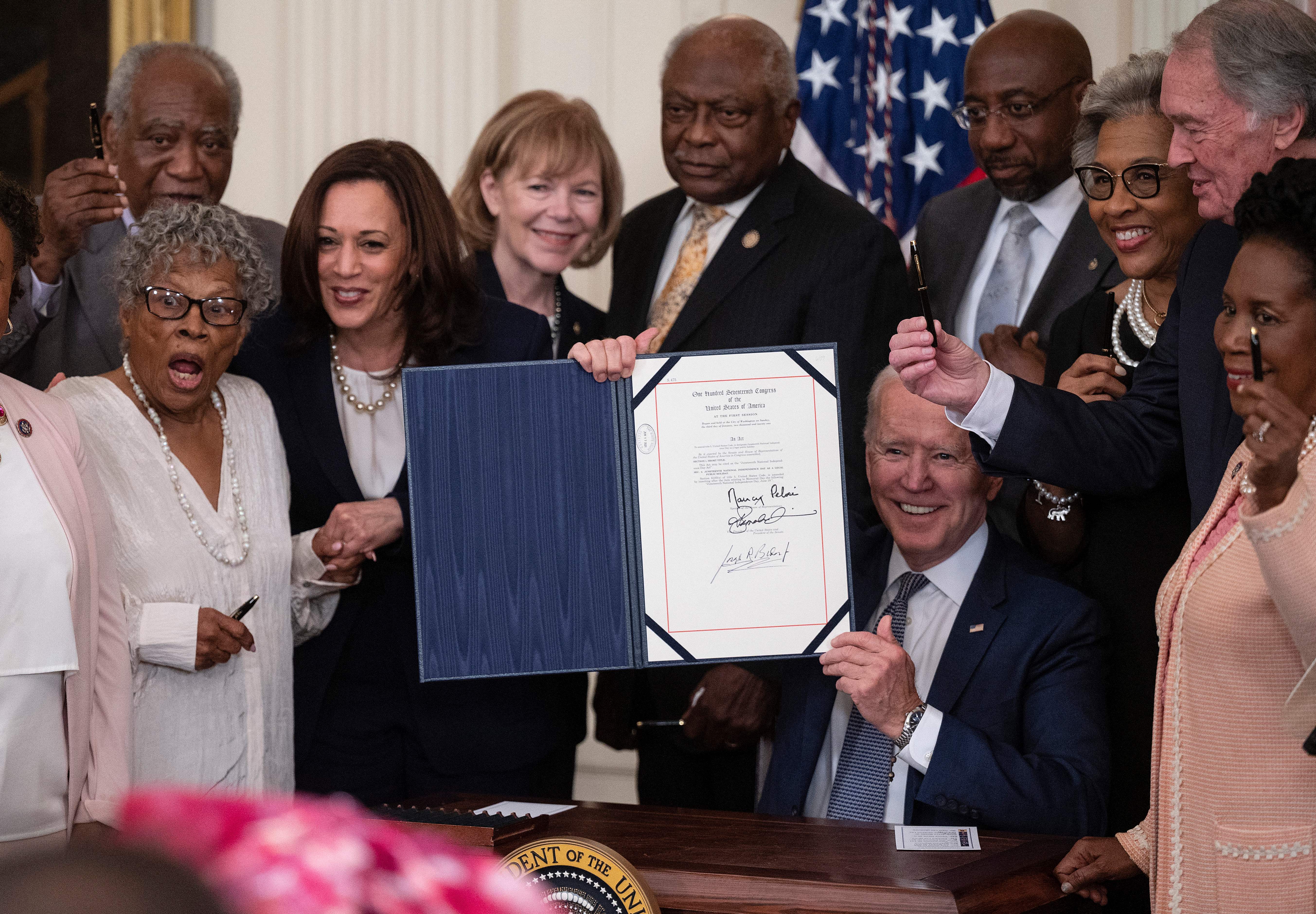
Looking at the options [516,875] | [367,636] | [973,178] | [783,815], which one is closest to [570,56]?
[973,178]

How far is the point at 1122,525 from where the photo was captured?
9.80 ft

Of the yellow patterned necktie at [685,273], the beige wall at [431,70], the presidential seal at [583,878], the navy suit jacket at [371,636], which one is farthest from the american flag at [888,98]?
the presidential seal at [583,878]

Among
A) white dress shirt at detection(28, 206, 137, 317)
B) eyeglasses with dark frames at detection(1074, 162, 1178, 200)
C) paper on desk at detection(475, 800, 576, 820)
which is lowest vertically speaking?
paper on desk at detection(475, 800, 576, 820)

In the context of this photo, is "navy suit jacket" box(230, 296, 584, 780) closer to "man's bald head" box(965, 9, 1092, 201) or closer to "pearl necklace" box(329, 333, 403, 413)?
"pearl necklace" box(329, 333, 403, 413)

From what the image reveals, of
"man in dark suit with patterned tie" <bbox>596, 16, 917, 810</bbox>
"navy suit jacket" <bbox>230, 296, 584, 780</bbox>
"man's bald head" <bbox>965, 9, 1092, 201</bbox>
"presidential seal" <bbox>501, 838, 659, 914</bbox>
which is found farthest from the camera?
"man's bald head" <bbox>965, 9, 1092, 201</bbox>

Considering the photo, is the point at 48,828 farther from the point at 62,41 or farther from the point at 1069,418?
the point at 62,41

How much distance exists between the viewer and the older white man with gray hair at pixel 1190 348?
249 cm

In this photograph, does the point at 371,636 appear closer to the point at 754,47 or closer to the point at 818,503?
the point at 818,503

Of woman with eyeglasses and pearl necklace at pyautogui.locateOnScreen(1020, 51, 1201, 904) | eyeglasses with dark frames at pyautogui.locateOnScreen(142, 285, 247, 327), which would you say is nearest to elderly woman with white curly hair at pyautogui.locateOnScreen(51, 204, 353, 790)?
eyeglasses with dark frames at pyautogui.locateOnScreen(142, 285, 247, 327)

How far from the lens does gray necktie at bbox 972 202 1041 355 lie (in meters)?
3.91

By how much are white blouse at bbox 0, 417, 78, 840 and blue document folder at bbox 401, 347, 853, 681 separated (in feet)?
2.31

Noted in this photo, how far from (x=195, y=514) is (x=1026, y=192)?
240 centimetres

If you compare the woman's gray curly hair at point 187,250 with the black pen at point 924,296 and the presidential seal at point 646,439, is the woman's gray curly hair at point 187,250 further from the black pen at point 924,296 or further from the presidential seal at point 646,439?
the black pen at point 924,296
